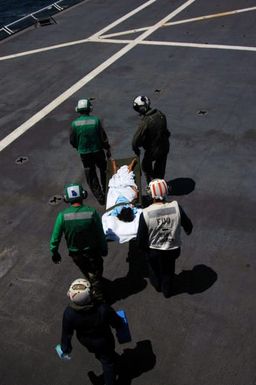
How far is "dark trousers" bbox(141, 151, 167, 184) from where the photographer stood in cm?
908

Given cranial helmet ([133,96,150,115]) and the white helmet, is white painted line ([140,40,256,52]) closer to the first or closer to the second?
→ cranial helmet ([133,96,150,115])

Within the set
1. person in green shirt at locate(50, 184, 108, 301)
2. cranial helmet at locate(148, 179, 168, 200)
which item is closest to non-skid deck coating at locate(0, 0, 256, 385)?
person in green shirt at locate(50, 184, 108, 301)

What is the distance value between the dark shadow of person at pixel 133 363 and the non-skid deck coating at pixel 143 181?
0.02 m

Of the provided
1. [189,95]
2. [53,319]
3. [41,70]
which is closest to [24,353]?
[53,319]

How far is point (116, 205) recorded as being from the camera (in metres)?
7.75

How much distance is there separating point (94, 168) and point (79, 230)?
312 centimetres

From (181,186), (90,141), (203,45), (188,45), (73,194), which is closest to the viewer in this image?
(73,194)

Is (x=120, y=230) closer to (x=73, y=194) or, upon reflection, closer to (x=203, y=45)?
(x=73, y=194)

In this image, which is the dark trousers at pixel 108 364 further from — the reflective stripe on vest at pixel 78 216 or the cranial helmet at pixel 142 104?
the cranial helmet at pixel 142 104

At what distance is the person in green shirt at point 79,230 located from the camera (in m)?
6.41

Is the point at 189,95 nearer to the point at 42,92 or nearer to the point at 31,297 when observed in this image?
the point at 42,92

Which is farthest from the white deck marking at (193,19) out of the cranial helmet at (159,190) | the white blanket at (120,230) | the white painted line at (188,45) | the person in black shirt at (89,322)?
the person in black shirt at (89,322)

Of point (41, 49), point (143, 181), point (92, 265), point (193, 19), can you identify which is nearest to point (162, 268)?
point (92, 265)

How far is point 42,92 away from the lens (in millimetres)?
15281
